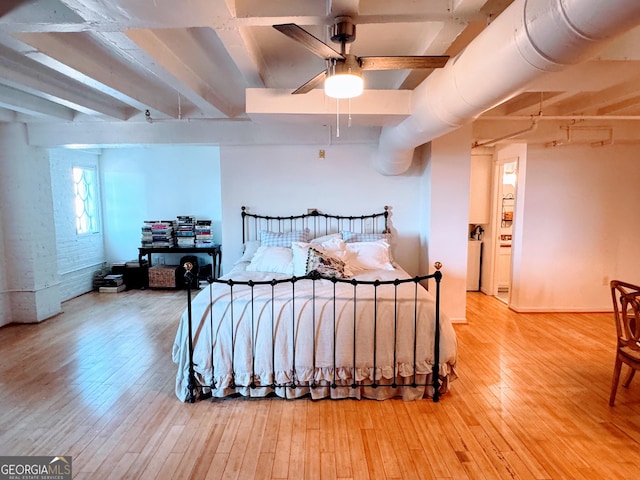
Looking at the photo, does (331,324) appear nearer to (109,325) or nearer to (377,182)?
(377,182)

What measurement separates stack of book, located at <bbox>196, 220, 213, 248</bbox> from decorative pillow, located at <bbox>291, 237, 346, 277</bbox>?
7.82ft

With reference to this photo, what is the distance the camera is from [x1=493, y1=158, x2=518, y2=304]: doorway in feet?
17.7

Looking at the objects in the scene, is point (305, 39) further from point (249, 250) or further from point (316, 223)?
point (316, 223)

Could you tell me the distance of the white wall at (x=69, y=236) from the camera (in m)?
5.20

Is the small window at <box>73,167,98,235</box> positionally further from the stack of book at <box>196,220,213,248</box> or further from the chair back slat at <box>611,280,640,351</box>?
the chair back slat at <box>611,280,640,351</box>

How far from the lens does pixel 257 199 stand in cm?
463

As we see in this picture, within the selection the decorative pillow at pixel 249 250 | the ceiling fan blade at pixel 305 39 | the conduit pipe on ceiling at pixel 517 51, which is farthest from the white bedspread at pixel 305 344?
the ceiling fan blade at pixel 305 39

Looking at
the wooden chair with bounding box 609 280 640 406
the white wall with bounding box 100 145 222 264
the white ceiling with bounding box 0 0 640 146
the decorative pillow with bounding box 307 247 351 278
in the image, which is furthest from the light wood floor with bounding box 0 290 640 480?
the white wall with bounding box 100 145 222 264

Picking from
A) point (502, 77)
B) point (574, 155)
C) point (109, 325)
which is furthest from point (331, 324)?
point (574, 155)

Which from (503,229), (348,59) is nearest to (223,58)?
(348,59)

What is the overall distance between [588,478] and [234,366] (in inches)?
85.4

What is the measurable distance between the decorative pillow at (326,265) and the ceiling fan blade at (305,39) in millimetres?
1796

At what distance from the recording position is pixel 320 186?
461 centimetres

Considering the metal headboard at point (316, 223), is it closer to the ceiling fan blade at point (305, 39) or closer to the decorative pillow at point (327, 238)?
the decorative pillow at point (327, 238)
